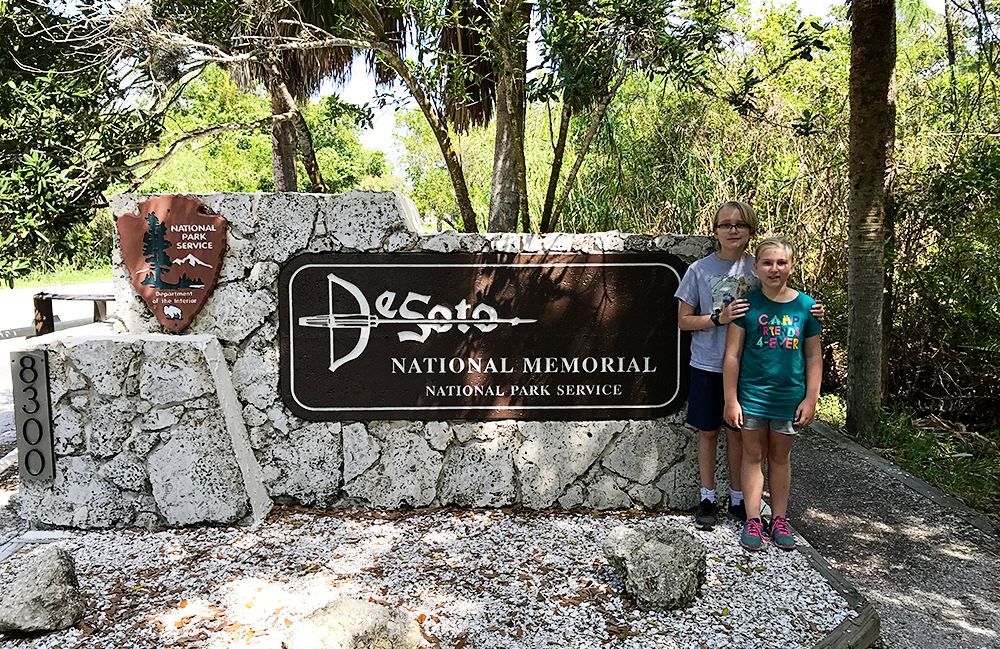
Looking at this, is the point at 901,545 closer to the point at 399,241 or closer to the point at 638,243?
the point at 638,243

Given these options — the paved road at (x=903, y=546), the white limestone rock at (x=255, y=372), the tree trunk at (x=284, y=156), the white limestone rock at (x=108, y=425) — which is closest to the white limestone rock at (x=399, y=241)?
the white limestone rock at (x=255, y=372)

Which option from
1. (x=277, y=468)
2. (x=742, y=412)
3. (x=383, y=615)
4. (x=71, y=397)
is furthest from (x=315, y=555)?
(x=742, y=412)

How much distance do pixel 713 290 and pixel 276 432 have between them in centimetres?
233

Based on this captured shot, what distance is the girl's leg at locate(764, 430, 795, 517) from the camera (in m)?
3.16

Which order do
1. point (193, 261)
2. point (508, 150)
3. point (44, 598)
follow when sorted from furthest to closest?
point (508, 150) → point (193, 261) → point (44, 598)

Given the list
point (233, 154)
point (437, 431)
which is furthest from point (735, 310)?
point (233, 154)

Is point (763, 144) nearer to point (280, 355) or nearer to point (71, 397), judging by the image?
point (280, 355)

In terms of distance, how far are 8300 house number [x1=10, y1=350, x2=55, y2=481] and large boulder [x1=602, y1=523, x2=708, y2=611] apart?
2776 mm

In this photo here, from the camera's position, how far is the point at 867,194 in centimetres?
→ 511

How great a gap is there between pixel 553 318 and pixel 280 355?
1.44 metres

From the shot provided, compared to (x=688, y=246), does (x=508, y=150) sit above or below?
above

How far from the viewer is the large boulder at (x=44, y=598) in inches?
99.7

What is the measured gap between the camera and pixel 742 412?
318 cm

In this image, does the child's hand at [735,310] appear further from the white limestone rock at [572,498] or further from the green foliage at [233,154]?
the green foliage at [233,154]
